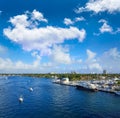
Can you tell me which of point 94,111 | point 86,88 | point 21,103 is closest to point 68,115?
point 94,111

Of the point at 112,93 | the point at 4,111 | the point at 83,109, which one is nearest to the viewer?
the point at 4,111

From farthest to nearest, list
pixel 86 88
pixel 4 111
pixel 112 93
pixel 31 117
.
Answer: pixel 86 88 → pixel 112 93 → pixel 4 111 → pixel 31 117

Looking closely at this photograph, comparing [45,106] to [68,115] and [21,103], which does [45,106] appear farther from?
[68,115]

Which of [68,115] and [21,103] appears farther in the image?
[21,103]

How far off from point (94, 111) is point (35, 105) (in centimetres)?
3111

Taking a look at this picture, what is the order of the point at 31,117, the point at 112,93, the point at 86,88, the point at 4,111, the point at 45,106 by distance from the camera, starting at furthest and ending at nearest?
the point at 86,88
the point at 112,93
the point at 45,106
the point at 4,111
the point at 31,117

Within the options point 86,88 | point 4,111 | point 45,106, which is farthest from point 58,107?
point 86,88

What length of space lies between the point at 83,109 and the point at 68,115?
14531 mm

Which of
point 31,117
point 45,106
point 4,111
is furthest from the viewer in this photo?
point 45,106

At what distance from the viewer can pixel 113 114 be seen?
9731 cm

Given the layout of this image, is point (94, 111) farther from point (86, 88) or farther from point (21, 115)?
point (86, 88)

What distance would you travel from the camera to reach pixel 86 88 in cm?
19525

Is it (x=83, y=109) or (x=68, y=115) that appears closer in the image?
(x=68, y=115)

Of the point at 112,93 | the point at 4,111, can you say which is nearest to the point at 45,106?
the point at 4,111
